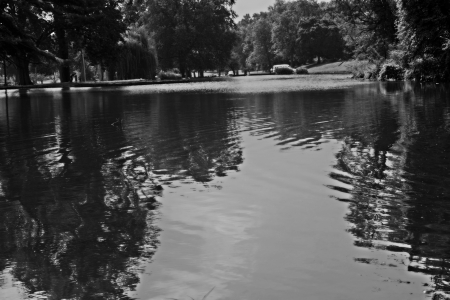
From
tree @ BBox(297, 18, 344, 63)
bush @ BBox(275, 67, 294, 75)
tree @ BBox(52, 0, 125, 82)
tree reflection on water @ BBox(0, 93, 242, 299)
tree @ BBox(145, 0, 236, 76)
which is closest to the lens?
tree reflection on water @ BBox(0, 93, 242, 299)

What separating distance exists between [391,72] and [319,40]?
7260cm

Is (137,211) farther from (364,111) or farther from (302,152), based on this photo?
(364,111)

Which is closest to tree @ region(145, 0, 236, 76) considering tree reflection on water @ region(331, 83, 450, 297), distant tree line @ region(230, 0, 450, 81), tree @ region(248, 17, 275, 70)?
distant tree line @ region(230, 0, 450, 81)

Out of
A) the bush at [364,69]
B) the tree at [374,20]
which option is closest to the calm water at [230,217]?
the tree at [374,20]

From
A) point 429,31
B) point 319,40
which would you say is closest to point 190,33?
point 319,40

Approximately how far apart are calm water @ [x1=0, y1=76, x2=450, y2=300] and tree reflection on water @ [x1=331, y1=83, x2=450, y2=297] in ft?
0.08

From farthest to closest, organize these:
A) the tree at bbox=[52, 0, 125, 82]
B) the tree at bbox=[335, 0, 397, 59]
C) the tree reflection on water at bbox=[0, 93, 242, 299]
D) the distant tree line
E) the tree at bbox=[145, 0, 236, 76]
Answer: the tree at bbox=[145, 0, 236, 76] < the tree at bbox=[52, 0, 125, 82] < the tree at bbox=[335, 0, 397, 59] < the distant tree line < the tree reflection on water at bbox=[0, 93, 242, 299]

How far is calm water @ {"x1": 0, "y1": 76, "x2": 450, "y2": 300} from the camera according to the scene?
467 cm

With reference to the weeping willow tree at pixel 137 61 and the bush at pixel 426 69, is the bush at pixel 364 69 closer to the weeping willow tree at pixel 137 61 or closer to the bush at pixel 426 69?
the bush at pixel 426 69

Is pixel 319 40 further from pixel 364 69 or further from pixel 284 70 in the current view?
pixel 364 69

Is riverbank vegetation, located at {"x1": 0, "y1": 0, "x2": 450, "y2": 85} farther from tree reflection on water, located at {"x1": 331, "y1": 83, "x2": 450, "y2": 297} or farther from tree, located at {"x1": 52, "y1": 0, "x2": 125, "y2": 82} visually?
tree reflection on water, located at {"x1": 331, "y1": 83, "x2": 450, "y2": 297}

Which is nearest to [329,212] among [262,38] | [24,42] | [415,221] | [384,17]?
[415,221]

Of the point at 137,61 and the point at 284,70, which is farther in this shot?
the point at 284,70

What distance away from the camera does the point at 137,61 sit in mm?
69250
